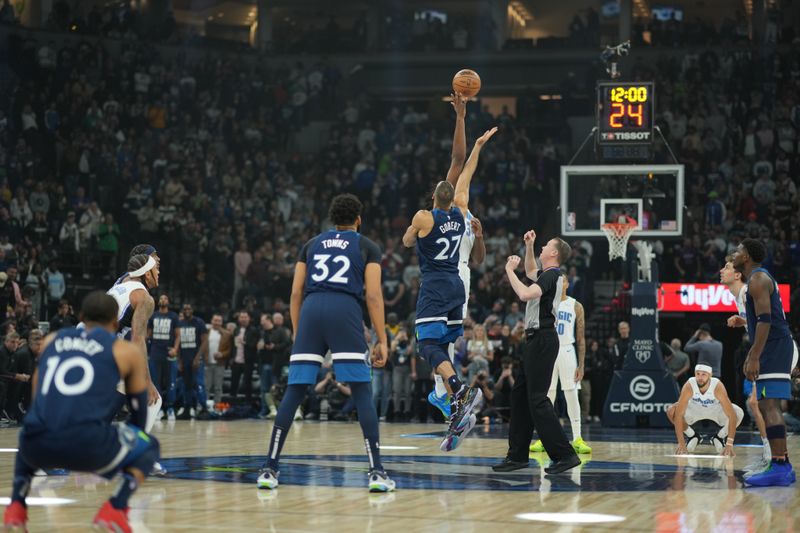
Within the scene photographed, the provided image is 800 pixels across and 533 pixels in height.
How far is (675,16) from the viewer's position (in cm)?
3189

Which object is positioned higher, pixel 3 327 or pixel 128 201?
pixel 128 201

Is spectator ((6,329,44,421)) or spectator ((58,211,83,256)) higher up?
spectator ((58,211,83,256))

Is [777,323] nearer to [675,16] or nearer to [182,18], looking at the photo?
[675,16]

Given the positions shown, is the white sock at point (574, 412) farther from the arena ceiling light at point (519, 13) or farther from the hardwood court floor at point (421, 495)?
the arena ceiling light at point (519, 13)

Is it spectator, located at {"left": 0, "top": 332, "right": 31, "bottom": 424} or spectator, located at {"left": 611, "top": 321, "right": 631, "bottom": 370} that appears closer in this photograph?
spectator, located at {"left": 0, "top": 332, "right": 31, "bottom": 424}

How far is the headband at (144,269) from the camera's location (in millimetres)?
8781

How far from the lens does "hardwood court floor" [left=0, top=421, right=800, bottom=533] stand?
6.54 m

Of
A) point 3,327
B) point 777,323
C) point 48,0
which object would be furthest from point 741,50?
point 777,323

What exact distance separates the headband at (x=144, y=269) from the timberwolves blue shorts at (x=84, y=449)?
3331 mm

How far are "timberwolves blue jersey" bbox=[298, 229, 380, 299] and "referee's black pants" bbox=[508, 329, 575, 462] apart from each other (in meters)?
1.98

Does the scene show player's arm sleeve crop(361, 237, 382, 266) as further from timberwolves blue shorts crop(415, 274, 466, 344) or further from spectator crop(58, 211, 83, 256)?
spectator crop(58, 211, 83, 256)

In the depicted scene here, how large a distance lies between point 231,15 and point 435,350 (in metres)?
26.1

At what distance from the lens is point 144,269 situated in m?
8.82

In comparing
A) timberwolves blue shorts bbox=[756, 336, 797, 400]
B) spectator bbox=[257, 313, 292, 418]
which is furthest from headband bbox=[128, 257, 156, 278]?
spectator bbox=[257, 313, 292, 418]
